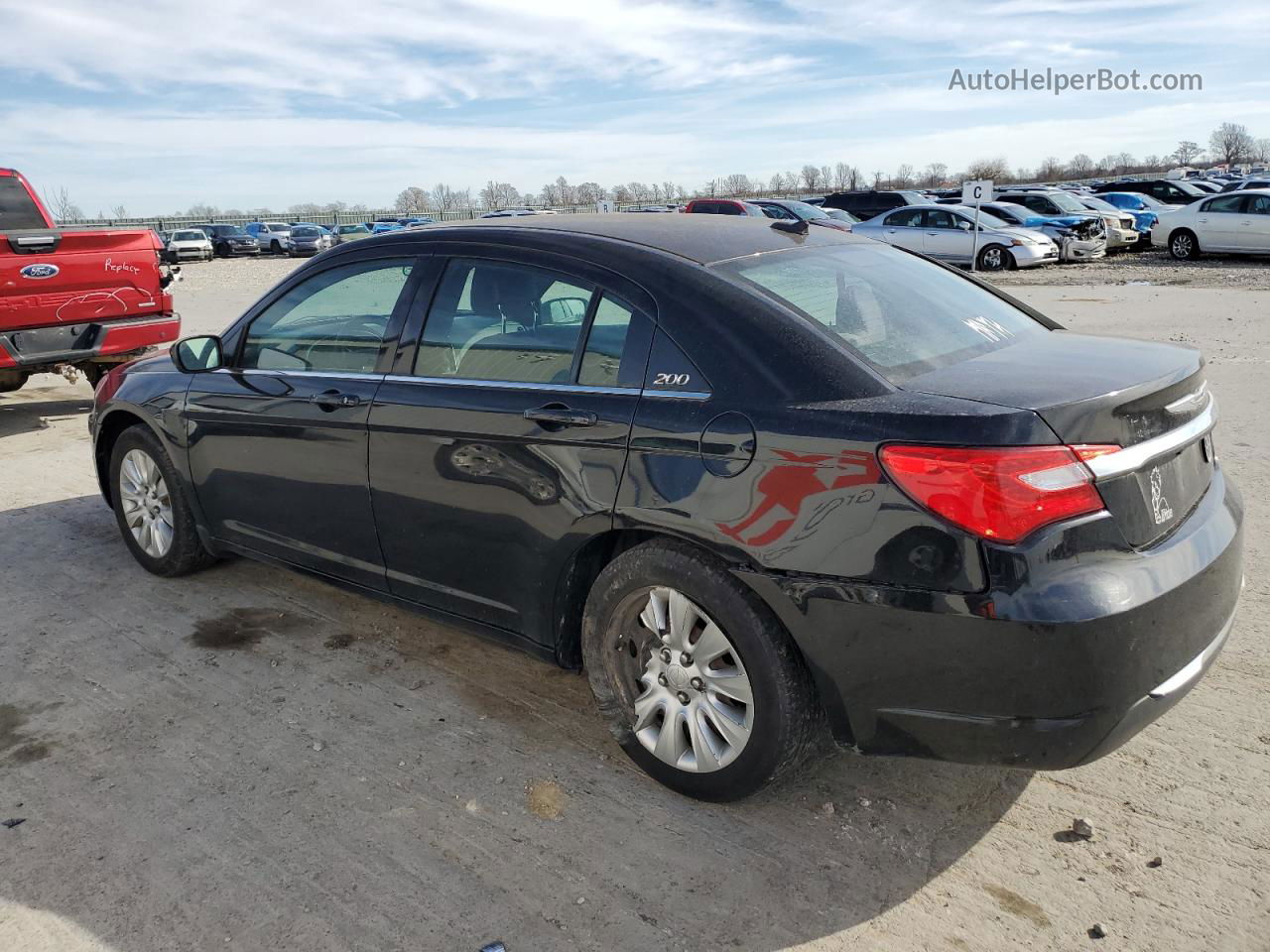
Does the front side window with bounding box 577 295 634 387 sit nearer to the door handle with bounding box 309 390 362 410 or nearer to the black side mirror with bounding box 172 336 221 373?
the door handle with bounding box 309 390 362 410

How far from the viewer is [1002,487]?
2.45m

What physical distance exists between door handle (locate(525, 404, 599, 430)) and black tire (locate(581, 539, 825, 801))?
0.42 meters

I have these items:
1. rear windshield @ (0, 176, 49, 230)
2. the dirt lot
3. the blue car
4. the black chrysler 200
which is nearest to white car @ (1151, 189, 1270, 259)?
the blue car

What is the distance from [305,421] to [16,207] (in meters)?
7.57

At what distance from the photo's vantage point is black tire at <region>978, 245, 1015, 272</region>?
2245 cm

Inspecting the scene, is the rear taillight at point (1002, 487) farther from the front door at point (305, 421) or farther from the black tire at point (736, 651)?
the front door at point (305, 421)

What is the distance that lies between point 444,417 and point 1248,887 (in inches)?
104

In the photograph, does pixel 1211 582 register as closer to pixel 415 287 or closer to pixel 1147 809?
pixel 1147 809

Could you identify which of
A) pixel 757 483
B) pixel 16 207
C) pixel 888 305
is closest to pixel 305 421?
pixel 757 483

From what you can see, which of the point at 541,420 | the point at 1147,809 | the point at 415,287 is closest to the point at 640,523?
the point at 541,420

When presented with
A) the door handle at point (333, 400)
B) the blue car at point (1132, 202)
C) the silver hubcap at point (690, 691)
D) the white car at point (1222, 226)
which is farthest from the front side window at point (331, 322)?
the blue car at point (1132, 202)

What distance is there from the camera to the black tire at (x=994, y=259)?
884 inches

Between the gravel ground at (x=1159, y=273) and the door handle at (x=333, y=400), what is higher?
the door handle at (x=333, y=400)

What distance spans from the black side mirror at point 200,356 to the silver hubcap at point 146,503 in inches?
25.6
